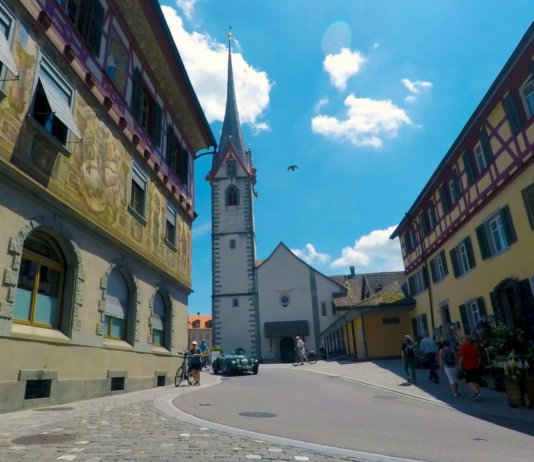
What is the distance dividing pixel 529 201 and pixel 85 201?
14140 millimetres

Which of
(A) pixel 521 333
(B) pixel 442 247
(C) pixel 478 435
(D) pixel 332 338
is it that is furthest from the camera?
(D) pixel 332 338

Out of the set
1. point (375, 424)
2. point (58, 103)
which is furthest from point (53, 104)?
point (375, 424)

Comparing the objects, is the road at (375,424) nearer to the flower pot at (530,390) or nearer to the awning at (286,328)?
the flower pot at (530,390)

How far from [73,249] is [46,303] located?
4.52 ft

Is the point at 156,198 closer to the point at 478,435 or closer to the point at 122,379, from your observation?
the point at 122,379

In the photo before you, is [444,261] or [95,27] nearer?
[95,27]

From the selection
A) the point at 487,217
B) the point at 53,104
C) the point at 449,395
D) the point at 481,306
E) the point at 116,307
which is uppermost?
the point at 53,104

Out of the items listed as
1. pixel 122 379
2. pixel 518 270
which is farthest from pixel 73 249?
pixel 518 270

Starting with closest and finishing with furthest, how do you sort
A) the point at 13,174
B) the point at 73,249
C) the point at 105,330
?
the point at 13,174, the point at 73,249, the point at 105,330

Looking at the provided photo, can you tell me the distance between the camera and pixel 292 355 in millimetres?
46219

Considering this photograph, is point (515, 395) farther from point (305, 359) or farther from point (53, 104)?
point (305, 359)

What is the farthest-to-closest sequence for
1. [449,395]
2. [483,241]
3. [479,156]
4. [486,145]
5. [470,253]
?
[470,253], [479,156], [483,241], [486,145], [449,395]

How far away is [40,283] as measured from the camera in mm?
8906

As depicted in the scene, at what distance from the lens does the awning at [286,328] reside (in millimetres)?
45509
